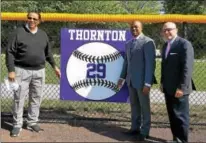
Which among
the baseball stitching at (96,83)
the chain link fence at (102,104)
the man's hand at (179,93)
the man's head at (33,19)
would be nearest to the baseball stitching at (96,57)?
the baseball stitching at (96,83)

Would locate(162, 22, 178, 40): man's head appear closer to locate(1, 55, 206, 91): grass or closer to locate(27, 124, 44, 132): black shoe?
locate(1, 55, 206, 91): grass

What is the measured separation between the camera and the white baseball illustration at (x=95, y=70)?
7.61m

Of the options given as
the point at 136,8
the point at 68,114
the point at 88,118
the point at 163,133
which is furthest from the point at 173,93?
the point at 136,8

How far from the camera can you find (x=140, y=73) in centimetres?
687

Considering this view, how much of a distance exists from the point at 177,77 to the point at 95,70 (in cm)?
170

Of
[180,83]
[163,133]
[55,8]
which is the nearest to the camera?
[180,83]

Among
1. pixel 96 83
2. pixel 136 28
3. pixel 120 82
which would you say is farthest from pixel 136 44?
pixel 96 83

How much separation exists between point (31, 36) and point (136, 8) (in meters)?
56.8

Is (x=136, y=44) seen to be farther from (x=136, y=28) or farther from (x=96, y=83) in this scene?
(x=96, y=83)

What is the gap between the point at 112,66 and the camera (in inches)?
300

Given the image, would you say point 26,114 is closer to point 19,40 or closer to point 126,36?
point 19,40

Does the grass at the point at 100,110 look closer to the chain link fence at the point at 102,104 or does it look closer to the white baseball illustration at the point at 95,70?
the chain link fence at the point at 102,104

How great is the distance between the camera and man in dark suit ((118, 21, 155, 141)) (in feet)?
22.2

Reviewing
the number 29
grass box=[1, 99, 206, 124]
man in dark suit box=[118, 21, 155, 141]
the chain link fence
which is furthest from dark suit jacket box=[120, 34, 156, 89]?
grass box=[1, 99, 206, 124]
